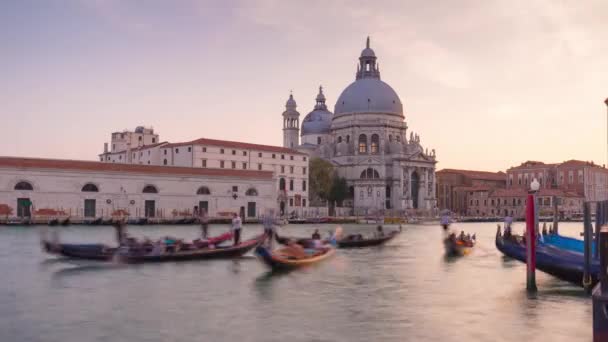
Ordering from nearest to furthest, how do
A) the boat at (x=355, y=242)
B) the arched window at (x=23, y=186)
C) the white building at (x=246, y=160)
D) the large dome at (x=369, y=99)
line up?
the boat at (x=355, y=242) < the arched window at (x=23, y=186) < the white building at (x=246, y=160) < the large dome at (x=369, y=99)

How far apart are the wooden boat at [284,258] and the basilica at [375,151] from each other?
61070 millimetres

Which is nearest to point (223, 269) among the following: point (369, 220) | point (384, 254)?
point (384, 254)

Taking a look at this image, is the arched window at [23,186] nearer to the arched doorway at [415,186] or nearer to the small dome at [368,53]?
the arched doorway at [415,186]

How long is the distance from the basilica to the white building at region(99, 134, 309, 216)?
45.0 feet

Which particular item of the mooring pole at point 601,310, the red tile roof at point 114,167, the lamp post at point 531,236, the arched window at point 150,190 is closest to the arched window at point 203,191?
the red tile roof at point 114,167

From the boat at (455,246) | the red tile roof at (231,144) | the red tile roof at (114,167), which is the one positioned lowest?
the boat at (455,246)

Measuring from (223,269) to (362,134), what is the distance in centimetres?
7108

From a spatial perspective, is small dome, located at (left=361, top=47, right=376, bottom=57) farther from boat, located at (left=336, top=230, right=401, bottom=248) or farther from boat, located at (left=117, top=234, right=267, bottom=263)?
boat, located at (left=117, top=234, right=267, bottom=263)

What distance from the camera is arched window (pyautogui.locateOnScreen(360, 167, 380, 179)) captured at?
87.7 m

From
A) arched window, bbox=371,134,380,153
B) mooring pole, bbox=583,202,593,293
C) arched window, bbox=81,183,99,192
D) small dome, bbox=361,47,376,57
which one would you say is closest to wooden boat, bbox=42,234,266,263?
mooring pole, bbox=583,202,593,293

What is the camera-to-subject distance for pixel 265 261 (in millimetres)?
20125

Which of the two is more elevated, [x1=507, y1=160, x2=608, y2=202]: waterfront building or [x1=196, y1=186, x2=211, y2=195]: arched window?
[x1=507, y1=160, x2=608, y2=202]: waterfront building

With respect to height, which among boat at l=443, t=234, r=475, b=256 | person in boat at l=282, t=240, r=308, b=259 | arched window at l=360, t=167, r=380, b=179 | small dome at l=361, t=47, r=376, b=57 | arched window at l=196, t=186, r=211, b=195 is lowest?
boat at l=443, t=234, r=475, b=256

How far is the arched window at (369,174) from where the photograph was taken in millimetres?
87688
